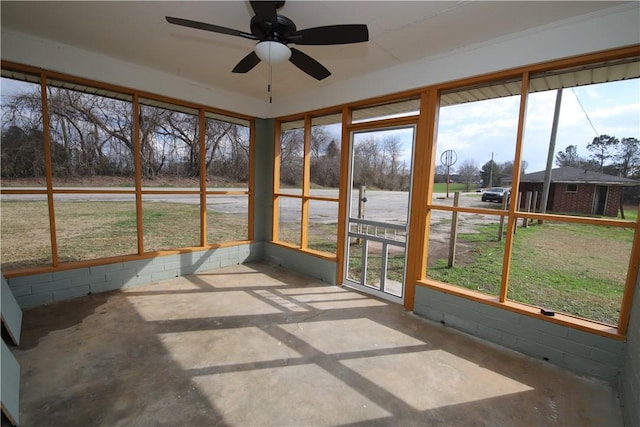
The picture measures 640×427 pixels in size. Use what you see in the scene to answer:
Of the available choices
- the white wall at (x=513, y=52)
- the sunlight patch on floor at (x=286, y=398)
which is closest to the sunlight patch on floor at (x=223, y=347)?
the sunlight patch on floor at (x=286, y=398)

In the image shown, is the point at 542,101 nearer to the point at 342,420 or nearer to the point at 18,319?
the point at 342,420

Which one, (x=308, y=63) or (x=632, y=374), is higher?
(x=308, y=63)

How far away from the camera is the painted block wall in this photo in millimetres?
1674

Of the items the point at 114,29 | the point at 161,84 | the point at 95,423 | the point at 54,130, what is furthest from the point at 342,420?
the point at 54,130

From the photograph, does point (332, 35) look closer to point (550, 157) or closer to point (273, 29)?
point (273, 29)

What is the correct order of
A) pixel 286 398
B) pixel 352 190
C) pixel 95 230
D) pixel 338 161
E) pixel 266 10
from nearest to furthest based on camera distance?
pixel 266 10 < pixel 286 398 < pixel 352 190 < pixel 338 161 < pixel 95 230

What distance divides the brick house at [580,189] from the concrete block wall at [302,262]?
2.66 metres

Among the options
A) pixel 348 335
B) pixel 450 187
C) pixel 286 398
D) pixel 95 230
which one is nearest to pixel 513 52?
pixel 450 187

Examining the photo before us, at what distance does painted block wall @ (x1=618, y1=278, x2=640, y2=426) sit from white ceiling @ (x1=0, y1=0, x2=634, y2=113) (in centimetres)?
232

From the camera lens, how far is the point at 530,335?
8.20 feet

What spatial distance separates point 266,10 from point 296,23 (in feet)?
2.78

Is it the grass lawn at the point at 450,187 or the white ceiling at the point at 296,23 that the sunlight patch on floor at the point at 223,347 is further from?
the white ceiling at the point at 296,23

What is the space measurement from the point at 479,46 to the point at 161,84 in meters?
3.92

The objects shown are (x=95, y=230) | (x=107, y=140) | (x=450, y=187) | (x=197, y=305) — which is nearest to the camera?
(x=197, y=305)
